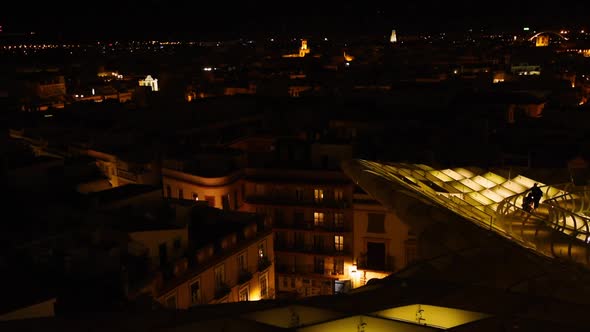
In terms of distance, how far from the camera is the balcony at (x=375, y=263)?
25.9 meters

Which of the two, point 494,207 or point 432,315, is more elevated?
point 432,315

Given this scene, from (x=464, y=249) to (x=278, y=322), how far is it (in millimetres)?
4194

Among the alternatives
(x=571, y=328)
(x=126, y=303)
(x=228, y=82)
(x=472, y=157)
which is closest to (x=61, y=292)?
(x=126, y=303)

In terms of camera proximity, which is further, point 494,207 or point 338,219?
point 338,219

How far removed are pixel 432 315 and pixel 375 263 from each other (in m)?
18.4

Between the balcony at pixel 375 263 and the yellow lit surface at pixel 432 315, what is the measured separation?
17.9 m

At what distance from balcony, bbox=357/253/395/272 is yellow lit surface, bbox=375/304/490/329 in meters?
17.9

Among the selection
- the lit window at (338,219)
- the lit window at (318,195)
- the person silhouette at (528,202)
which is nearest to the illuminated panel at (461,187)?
the person silhouette at (528,202)

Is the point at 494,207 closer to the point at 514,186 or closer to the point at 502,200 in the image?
the point at 502,200

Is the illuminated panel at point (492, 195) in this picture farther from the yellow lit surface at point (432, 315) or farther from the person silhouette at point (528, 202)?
the yellow lit surface at point (432, 315)

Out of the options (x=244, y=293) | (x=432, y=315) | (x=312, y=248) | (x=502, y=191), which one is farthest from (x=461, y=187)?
(x=312, y=248)

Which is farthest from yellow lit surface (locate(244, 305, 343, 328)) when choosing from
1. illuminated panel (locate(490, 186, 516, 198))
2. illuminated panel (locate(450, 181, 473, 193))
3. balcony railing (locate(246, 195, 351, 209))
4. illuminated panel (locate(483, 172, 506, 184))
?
balcony railing (locate(246, 195, 351, 209))

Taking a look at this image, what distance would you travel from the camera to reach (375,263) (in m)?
26.3

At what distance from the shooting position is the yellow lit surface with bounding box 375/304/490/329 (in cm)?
779
